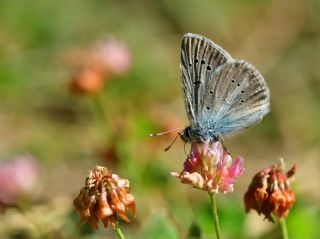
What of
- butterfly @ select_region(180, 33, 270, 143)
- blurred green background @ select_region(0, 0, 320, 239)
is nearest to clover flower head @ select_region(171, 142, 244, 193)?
butterfly @ select_region(180, 33, 270, 143)

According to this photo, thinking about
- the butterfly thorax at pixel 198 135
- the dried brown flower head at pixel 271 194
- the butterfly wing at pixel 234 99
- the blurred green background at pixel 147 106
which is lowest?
the dried brown flower head at pixel 271 194

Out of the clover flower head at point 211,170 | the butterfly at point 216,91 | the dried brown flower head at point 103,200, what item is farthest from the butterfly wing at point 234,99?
the dried brown flower head at point 103,200

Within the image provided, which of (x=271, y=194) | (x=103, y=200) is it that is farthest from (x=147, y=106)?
(x=103, y=200)

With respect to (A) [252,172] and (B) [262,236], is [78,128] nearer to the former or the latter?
(A) [252,172]

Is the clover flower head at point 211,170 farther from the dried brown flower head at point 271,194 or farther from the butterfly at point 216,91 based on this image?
the butterfly at point 216,91

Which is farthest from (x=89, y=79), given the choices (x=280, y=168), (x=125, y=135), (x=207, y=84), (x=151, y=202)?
(x=280, y=168)

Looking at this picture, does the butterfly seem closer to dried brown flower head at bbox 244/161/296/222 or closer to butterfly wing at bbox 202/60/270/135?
butterfly wing at bbox 202/60/270/135
